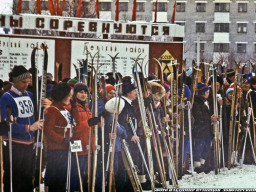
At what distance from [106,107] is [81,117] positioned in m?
0.28

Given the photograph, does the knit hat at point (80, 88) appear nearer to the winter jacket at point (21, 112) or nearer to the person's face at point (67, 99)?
the person's face at point (67, 99)

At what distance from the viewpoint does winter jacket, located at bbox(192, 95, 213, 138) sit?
34.8 feet

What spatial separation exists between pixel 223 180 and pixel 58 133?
325 centimetres

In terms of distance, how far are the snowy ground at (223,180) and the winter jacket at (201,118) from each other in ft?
1.96

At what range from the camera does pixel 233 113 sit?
11344 mm

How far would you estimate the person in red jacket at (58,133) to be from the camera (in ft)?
25.5

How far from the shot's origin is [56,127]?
7793mm

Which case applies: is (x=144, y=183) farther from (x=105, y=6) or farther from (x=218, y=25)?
(x=218, y=25)

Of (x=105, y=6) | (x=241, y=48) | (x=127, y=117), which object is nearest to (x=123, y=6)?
(x=105, y=6)

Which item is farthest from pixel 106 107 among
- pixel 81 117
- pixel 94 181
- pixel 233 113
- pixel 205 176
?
pixel 233 113

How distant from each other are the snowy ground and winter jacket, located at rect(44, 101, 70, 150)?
2.21 m

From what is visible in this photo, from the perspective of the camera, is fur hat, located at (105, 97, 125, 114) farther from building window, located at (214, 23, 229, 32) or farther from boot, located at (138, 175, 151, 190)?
building window, located at (214, 23, 229, 32)

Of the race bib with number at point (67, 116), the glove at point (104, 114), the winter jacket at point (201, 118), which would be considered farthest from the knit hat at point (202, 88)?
the race bib with number at point (67, 116)

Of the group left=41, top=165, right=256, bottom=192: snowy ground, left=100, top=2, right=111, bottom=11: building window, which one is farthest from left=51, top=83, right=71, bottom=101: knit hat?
left=100, top=2, right=111, bottom=11: building window
